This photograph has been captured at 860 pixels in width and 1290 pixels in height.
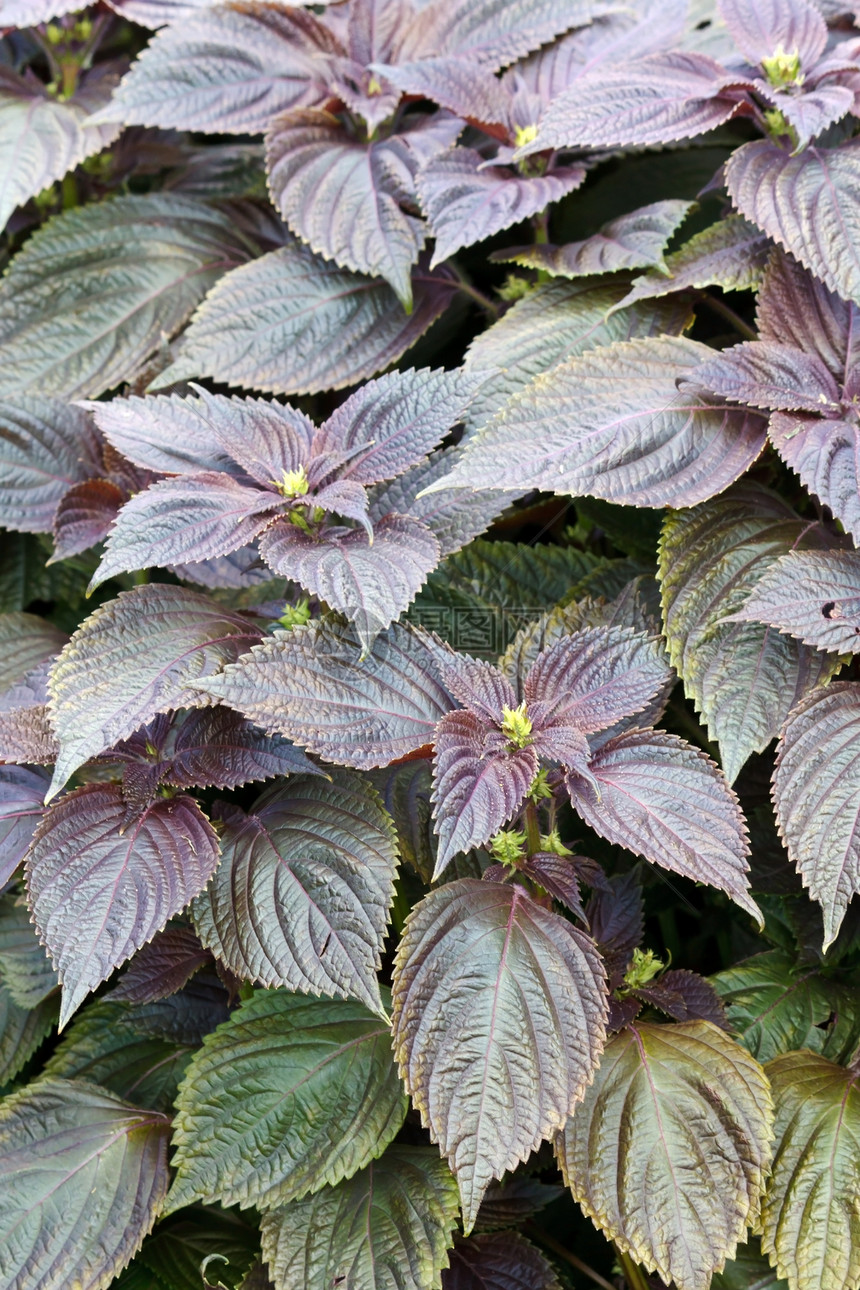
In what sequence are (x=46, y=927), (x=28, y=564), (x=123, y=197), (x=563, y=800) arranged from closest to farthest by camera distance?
(x=46, y=927) → (x=563, y=800) → (x=28, y=564) → (x=123, y=197)

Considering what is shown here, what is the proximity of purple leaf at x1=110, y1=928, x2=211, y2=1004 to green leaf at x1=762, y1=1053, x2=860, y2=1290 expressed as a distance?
1.89ft

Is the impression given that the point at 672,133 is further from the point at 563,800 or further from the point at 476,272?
the point at 563,800

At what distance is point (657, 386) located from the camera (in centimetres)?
118

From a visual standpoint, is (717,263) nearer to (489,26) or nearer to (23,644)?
(489,26)

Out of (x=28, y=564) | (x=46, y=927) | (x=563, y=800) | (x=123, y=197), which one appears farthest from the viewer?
(x=123, y=197)

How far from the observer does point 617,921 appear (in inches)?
42.8

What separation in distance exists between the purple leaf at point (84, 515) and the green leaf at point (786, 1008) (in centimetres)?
84

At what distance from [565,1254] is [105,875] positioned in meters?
0.61

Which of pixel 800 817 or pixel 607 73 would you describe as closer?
pixel 800 817

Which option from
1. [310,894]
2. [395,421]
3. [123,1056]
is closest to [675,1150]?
[310,894]

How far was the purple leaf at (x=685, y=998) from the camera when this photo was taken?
103cm

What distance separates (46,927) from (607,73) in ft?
3.87

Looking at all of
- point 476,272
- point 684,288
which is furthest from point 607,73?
point 476,272

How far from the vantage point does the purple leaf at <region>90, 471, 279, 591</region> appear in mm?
1006
